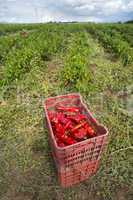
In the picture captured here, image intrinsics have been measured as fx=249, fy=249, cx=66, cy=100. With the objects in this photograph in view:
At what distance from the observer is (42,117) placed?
3.84 meters

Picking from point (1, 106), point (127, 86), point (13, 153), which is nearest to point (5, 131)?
point (13, 153)

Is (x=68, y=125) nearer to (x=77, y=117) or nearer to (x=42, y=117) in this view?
(x=77, y=117)

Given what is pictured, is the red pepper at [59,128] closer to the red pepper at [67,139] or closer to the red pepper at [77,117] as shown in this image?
the red pepper at [67,139]

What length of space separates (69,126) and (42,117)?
3.72 feet

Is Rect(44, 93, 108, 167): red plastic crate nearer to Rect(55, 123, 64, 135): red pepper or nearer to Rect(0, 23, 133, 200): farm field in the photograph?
Rect(55, 123, 64, 135): red pepper

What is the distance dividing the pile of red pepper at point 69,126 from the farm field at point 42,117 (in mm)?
514

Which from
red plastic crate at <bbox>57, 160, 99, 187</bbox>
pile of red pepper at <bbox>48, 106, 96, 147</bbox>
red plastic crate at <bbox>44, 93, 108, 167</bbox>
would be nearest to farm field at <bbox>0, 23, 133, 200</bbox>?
red plastic crate at <bbox>57, 160, 99, 187</bbox>

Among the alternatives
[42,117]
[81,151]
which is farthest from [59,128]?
[42,117]

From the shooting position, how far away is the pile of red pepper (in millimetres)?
2570

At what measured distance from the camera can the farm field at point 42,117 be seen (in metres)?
2.68

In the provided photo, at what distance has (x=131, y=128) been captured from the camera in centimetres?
351

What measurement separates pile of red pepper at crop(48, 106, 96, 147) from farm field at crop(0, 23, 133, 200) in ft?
1.69

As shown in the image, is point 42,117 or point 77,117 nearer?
point 77,117

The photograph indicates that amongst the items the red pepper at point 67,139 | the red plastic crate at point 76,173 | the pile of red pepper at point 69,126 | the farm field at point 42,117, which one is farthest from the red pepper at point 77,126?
the farm field at point 42,117
